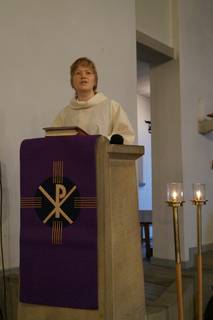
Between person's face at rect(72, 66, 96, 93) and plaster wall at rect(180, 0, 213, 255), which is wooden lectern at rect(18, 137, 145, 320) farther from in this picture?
plaster wall at rect(180, 0, 213, 255)

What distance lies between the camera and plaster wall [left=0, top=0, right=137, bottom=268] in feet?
8.30

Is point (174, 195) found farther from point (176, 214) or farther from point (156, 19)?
point (156, 19)

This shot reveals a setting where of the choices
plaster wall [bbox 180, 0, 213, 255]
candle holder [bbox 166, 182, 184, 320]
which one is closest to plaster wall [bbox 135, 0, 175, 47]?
plaster wall [bbox 180, 0, 213, 255]

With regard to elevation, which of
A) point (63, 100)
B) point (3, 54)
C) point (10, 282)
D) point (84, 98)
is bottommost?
point (10, 282)

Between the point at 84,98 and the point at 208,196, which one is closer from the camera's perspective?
the point at 84,98

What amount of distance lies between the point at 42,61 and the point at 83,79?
1038mm

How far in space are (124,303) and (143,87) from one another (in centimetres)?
586

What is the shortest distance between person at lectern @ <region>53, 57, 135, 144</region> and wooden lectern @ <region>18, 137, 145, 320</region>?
0.25m

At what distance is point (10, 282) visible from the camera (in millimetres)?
2291

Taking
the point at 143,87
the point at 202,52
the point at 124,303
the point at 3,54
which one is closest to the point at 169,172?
the point at 202,52

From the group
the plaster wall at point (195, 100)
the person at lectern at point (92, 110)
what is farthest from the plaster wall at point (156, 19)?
the person at lectern at point (92, 110)

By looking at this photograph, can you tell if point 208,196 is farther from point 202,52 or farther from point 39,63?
point 39,63

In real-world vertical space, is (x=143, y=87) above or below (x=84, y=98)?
above

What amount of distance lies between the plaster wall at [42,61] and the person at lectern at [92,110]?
2.62 feet
